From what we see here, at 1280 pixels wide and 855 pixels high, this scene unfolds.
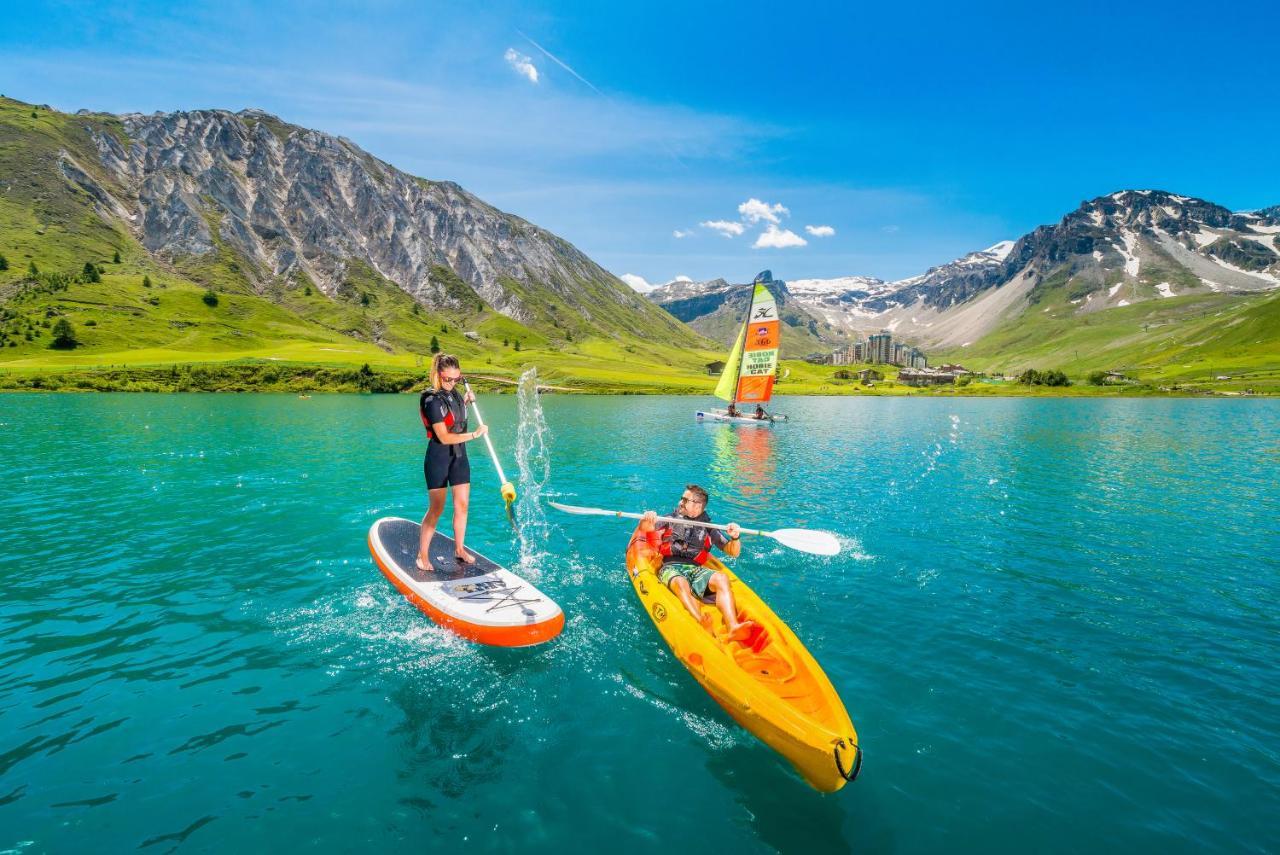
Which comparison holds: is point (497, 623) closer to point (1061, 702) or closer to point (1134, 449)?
Result: point (1061, 702)

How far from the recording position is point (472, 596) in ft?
42.0

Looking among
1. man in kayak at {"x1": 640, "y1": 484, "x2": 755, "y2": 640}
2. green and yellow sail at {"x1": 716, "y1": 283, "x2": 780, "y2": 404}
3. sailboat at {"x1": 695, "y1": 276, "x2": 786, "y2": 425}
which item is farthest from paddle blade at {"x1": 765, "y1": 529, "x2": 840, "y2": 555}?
green and yellow sail at {"x1": 716, "y1": 283, "x2": 780, "y2": 404}

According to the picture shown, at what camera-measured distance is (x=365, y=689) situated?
1101 centimetres

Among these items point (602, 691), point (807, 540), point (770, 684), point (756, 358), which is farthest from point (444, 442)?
point (756, 358)

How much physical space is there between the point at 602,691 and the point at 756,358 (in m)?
66.0

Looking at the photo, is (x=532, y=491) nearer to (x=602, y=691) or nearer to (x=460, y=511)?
(x=460, y=511)

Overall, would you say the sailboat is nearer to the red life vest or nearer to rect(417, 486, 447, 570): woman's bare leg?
the red life vest

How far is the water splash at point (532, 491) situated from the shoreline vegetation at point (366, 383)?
6.39 m

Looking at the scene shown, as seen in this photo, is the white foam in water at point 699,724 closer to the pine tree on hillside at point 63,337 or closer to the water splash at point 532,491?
the water splash at point 532,491

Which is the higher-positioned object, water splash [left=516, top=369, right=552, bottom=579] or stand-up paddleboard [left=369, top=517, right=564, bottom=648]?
Answer: stand-up paddleboard [left=369, top=517, right=564, bottom=648]

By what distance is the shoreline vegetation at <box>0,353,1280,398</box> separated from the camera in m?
106

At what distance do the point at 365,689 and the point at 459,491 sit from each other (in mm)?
4605

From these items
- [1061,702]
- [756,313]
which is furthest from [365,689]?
[756,313]

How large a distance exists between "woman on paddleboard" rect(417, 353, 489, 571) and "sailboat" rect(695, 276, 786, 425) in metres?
58.4
